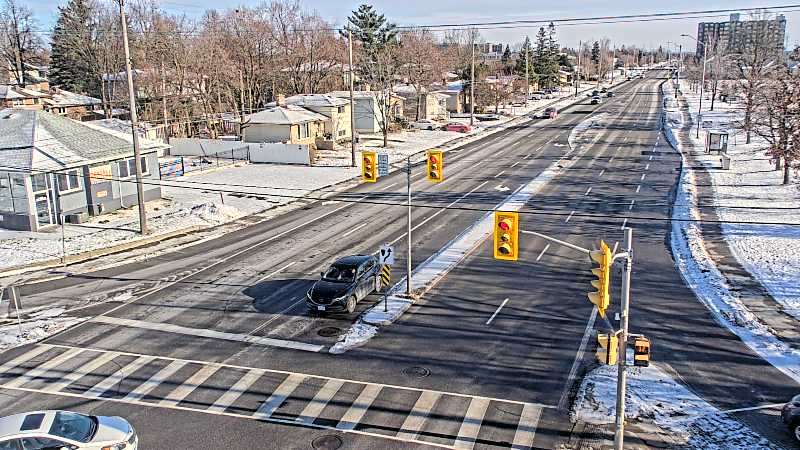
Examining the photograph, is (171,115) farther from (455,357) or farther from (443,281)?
(455,357)

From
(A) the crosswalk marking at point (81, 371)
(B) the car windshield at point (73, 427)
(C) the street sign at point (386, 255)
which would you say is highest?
(C) the street sign at point (386, 255)

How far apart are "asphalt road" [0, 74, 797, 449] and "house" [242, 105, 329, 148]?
25.6 meters

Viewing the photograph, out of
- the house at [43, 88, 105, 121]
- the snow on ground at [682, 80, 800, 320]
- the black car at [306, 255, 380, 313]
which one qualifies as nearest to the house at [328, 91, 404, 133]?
the house at [43, 88, 105, 121]

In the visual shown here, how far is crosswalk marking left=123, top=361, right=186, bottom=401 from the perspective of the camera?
692 inches

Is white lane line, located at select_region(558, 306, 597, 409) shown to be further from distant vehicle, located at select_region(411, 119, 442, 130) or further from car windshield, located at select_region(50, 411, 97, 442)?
distant vehicle, located at select_region(411, 119, 442, 130)

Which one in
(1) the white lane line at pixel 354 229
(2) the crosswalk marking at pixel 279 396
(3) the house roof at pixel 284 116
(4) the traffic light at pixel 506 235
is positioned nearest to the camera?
(2) the crosswalk marking at pixel 279 396

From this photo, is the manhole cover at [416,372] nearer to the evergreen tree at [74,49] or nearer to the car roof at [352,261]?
the car roof at [352,261]

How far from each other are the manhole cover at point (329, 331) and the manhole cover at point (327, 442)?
250 inches

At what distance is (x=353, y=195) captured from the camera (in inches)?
1742

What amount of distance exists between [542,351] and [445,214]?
746 inches

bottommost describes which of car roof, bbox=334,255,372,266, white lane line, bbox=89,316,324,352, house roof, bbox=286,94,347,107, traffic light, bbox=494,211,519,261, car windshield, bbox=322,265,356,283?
white lane line, bbox=89,316,324,352

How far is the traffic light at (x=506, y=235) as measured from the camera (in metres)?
17.7

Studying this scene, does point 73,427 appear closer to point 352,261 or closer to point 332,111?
point 352,261

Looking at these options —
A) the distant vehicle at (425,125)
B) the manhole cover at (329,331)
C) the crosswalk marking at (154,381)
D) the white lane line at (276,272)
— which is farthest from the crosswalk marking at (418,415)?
the distant vehicle at (425,125)
